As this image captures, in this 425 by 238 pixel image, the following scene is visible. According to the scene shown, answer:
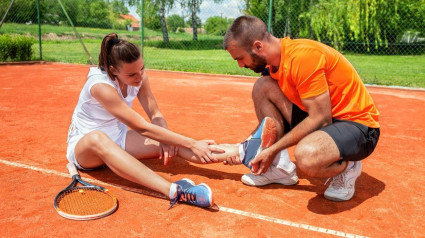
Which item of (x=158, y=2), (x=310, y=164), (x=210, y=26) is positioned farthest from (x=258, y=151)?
(x=158, y=2)

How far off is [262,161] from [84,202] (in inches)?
52.6

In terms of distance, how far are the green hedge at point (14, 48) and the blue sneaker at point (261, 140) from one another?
12682mm

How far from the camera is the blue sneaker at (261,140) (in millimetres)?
2947

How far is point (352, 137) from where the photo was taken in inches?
109

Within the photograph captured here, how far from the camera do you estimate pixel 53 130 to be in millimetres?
4746

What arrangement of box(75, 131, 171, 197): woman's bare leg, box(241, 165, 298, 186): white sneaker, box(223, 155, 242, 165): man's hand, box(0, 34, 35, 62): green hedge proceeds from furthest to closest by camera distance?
box(0, 34, 35, 62): green hedge < box(241, 165, 298, 186): white sneaker < box(223, 155, 242, 165): man's hand < box(75, 131, 171, 197): woman's bare leg

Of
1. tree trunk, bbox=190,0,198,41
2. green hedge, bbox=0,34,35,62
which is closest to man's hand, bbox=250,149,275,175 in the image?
green hedge, bbox=0,34,35,62

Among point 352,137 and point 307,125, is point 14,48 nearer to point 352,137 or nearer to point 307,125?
point 307,125

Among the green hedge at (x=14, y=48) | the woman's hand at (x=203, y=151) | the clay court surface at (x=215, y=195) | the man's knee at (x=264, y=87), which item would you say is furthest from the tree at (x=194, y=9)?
the woman's hand at (x=203, y=151)

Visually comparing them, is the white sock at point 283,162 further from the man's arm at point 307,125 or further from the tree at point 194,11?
the tree at point 194,11

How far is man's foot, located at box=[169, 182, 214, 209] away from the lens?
2.69 meters

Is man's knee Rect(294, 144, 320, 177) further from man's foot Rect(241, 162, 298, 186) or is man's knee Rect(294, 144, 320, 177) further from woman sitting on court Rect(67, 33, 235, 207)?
woman sitting on court Rect(67, 33, 235, 207)

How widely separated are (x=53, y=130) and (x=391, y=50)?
17472 mm

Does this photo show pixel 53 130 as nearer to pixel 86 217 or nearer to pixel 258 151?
pixel 86 217
